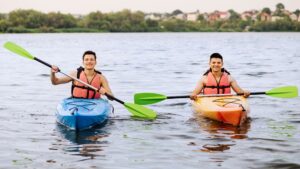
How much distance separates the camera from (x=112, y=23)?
105062mm

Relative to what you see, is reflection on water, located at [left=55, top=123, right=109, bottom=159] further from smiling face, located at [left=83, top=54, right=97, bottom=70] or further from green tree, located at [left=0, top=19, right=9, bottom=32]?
green tree, located at [left=0, top=19, right=9, bottom=32]

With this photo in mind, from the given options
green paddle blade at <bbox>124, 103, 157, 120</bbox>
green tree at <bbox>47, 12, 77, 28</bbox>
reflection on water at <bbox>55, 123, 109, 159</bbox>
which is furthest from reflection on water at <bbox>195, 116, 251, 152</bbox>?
green tree at <bbox>47, 12, 77, 28</bbox>

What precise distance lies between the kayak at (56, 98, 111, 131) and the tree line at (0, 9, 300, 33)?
266 ft

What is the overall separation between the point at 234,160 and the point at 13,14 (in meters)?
88.8

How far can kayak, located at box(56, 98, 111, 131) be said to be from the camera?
849 centimetres

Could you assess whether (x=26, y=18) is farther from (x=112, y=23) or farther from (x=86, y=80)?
(x=86, y=80)

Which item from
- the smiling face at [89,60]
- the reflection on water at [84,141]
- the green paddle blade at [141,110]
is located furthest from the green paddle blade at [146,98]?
the reflection on water at [84,141]

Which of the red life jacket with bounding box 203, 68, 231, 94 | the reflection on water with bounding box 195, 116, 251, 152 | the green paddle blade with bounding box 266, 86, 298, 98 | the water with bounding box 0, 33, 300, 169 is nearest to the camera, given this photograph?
the water with bounding box 0, 33, 300, 169

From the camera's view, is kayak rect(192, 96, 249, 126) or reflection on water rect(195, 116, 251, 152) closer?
reflection on water rect(195, 116, 251, 152)

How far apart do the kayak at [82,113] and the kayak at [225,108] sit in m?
1.64

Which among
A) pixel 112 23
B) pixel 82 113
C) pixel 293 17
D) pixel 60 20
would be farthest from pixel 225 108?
pixel 293 17

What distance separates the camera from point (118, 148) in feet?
25.4

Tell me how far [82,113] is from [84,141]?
548 mm

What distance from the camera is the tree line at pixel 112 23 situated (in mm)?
93250
